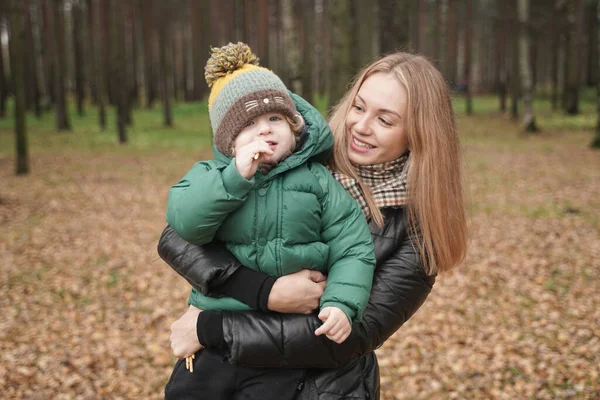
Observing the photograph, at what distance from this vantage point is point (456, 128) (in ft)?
6.87

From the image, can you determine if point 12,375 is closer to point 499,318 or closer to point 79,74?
point 499,318

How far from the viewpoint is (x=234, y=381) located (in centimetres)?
186

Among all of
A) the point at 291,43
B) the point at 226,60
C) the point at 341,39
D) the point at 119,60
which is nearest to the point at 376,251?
the point at 226,60

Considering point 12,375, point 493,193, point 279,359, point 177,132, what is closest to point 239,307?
point 279,359

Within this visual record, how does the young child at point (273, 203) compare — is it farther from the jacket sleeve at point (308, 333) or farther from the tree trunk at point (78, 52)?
the tree trunk at point (78, 52)

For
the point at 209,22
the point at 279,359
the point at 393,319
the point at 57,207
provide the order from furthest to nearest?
the point at 209,22 → the point at 57,207 → the point at 393,319 → the point at 279,359

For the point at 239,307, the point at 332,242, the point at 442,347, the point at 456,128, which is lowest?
the point at 442,347

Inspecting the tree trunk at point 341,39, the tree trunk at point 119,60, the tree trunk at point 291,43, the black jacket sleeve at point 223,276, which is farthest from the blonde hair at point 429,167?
the tree trunk at point 119,60

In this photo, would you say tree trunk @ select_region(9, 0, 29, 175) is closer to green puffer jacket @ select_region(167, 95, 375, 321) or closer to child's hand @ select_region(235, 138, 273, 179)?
green puffer jacket @ select_region(167, 95, 375, 321)

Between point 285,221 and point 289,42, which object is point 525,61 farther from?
point 285,221

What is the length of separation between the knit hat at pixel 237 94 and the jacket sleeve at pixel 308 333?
616 millimetres

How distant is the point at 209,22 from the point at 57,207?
1944 centimetres

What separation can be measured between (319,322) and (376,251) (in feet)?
1.16

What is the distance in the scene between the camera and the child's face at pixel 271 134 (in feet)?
5.95
